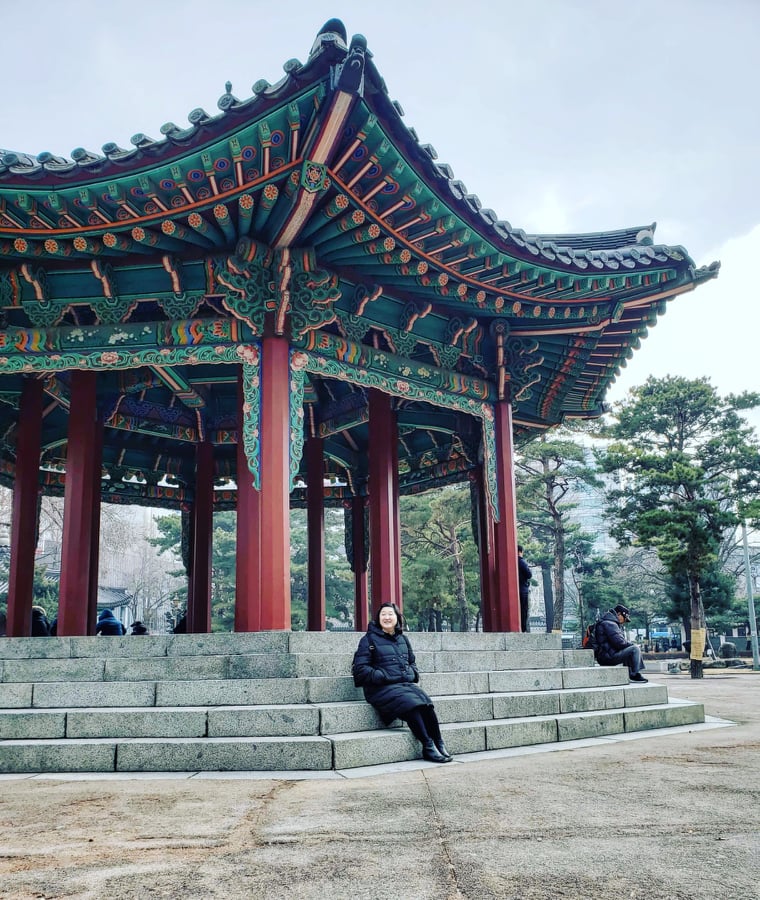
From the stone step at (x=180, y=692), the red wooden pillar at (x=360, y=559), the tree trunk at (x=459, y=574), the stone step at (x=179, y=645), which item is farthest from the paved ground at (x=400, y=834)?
the tree trunk at (x=459, y=574)

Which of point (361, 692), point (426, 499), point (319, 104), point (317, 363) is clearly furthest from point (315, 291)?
point (426, 499)

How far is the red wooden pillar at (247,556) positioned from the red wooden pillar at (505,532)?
390 cm

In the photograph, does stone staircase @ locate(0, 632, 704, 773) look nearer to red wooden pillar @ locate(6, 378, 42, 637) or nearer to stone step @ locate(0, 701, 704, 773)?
stone step @ locate(0, 701, 704, 773)

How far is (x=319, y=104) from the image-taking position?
6836mm

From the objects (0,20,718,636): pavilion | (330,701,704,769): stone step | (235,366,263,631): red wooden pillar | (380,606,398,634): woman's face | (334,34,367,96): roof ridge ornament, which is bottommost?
(330,701,704,769): stone step

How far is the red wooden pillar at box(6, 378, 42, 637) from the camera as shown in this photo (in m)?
11.1

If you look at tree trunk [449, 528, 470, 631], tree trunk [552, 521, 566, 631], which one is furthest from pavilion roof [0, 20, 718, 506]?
tree trunk [552, 521, 566, 631]

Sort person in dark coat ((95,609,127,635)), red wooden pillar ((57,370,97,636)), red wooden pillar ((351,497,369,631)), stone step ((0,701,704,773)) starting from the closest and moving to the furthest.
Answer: stone step ((0,701,704,773)), red wooden pillar ((57,370,97,636)), person in dark coat ((95,609,127,635)), red wooden pillar ((351,497,369,631))

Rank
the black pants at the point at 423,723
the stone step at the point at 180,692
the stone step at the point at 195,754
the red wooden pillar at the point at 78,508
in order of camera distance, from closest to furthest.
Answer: the stone step at the point at 195,754
the black pants at the point at 423,723
the stone step at the point at 180,692
the red wooden pillar at the point at 78,508

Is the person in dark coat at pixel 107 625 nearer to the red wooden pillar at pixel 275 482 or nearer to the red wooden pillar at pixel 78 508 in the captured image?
the red wooden pillar at pixel 78 508

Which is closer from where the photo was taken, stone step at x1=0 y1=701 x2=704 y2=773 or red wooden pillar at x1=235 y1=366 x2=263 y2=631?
stone step at x1=0 y1=701 x2=704 y2=773

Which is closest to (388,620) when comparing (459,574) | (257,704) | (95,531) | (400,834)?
(257,704)

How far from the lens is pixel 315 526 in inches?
571

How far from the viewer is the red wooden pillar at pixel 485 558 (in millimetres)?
12703
